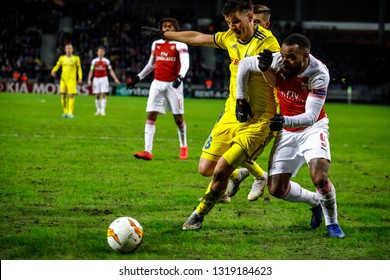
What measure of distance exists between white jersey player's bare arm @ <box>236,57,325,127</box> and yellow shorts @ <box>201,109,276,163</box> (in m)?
0.42

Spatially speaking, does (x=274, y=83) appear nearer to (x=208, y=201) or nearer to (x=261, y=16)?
(x=208, y=201)

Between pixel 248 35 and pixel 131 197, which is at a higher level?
pixel 248 35

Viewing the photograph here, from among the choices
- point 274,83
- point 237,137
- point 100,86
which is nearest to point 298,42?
point 274,83

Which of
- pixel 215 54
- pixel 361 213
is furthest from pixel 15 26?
pixel 361 213

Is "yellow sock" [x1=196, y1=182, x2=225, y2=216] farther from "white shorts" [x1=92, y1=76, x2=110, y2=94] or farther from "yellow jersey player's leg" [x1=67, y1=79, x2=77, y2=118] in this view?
"white shorts" [x1=92, y1=76, x2=110, y2=94]

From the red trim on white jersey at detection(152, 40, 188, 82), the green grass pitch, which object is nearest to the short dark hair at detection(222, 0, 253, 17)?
the green grass pitch

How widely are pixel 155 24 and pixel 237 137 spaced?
130 feet

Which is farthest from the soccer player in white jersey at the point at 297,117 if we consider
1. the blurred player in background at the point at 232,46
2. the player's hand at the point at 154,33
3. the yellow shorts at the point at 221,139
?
the player's hand at the point at 154,33

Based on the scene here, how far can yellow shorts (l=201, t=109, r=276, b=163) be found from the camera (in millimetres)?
6723

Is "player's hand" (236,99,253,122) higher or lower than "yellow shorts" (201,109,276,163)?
higher

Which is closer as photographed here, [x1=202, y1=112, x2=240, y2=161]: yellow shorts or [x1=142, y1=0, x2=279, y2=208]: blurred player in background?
[x1=142, y1=0, x2=279, y2=208]: blurred player in background

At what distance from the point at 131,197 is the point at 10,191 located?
149 centimetres

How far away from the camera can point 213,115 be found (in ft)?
85.6
